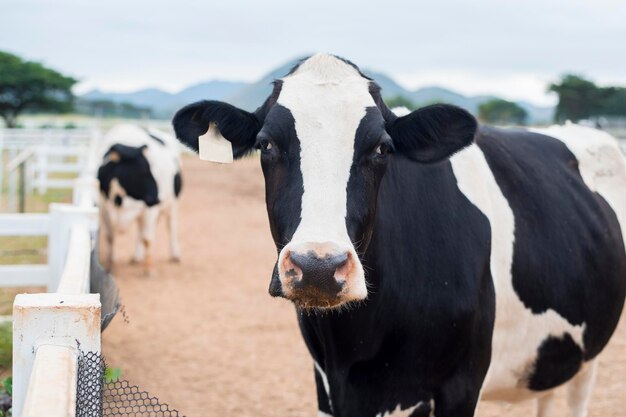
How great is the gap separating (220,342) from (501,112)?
185ft

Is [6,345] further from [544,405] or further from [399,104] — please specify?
[544,405]

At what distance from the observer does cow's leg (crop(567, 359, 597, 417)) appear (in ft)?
15.6

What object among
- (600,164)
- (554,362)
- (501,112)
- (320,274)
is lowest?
(501,112)

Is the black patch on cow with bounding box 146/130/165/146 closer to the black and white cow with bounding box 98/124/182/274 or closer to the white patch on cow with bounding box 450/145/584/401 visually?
the black and white cow with bounding box 98/124/182/274

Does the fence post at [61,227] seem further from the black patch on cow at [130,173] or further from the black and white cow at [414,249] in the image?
the black patch on cow at [130,173]

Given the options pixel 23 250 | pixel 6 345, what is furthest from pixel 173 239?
pixel 6 345

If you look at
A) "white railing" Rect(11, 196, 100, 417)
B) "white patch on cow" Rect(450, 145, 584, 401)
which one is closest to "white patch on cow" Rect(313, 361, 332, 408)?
"white patch on cow" Rect(450, 145, 584, 401)

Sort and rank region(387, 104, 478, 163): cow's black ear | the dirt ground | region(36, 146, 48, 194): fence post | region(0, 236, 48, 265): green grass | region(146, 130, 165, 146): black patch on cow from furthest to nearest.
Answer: region(36, 146, 48, 194): fence post → region(146, 130, 165, 146): black patch on cow → region(0, 236, 48, 265): green grass → the dirt ground → region(387, 104, 478, 163): cow's black ear

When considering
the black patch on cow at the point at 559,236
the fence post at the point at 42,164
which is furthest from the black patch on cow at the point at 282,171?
the fence post at the point at 42,164

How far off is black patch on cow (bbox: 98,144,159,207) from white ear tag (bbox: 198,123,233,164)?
24.0ft

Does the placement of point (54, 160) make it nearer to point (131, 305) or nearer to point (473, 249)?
point (131, 305)

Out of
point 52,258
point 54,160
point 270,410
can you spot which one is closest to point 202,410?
point 270,410

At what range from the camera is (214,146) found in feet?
10.9

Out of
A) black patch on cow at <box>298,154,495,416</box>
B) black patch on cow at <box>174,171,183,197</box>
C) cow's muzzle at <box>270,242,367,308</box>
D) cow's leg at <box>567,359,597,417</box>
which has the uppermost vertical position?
cow's muzzle at <box>270,242,367,308</box>
